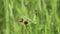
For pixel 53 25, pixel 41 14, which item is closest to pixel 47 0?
pixel 41 14

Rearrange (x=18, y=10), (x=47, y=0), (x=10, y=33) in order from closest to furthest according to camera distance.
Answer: (x=10, y=33) → (x=18, y=10) → (x=47, y=0)

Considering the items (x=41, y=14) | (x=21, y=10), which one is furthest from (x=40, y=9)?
(x=21, y=10)

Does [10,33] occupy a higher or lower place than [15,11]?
lower

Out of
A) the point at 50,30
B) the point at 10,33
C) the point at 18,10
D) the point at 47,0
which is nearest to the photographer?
the point at 50,30

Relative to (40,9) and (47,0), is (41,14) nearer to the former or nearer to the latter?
(40,9)

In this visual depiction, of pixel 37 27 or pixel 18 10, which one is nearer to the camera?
pixel 37 27

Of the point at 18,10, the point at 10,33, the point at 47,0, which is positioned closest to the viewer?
the point at 10,33

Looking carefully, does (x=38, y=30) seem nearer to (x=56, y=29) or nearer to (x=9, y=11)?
(x=56, y=29)

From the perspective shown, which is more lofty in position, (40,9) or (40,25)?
(40,9)

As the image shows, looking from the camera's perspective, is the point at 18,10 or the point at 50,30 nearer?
the point at 50,30
